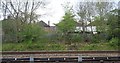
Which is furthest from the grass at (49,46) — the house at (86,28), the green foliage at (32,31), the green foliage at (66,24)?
the house at (86,28)

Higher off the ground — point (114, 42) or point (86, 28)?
point (86, 28)

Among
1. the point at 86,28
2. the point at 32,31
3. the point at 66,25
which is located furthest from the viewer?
the point at 86,28

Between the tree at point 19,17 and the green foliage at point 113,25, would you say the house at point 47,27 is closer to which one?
the tree at point 19,17

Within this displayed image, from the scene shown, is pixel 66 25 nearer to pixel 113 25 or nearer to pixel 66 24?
pixel 66 24

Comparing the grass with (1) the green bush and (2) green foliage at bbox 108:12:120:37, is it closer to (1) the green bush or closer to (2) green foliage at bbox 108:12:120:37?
(1) the green bush

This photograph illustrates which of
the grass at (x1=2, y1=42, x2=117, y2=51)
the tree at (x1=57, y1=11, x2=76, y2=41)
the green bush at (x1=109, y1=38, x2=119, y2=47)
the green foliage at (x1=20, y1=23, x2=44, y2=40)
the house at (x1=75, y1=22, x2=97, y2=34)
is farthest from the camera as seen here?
the house at (x1=75, y1=22, x2=97, y2=34)

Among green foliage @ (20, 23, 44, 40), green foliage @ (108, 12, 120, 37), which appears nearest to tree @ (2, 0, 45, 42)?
green foliage @ (20, 23, 44, 40)

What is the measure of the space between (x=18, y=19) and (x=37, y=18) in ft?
3.02

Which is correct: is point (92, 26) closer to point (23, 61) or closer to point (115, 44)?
point (115, 44)

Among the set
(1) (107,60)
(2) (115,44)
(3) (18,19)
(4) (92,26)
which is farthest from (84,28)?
(1) (107,60)

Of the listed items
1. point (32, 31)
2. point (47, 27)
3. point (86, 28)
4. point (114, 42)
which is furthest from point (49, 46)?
point (114, 42)

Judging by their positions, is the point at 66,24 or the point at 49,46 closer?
the point at 49,46

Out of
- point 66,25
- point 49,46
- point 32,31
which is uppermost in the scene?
point 66,25

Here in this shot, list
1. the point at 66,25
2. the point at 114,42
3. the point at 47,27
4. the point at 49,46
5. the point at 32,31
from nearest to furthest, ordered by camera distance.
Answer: the point at 114,42 < the point at 49,46 < the point at 32,31 < the point at 66,25 < the point at 47,27
